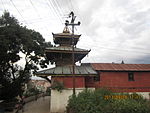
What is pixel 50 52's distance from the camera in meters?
15.6

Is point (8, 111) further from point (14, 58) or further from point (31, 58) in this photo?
point (31, 58)

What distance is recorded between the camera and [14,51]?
65.4 feet

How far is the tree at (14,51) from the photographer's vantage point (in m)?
17.0

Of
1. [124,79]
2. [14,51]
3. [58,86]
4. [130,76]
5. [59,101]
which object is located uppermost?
[14,51]

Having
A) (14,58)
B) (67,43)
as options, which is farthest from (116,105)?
(14,58)

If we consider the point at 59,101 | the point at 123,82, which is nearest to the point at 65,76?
the point at 59,101

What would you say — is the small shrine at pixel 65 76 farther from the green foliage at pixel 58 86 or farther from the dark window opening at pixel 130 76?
the dark window opening at pixel 130 76

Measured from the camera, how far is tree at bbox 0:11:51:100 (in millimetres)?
16986

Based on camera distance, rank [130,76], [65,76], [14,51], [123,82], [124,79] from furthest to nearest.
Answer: [14,51]
[130,76]
[124,79]
[123,82]
[65,76]

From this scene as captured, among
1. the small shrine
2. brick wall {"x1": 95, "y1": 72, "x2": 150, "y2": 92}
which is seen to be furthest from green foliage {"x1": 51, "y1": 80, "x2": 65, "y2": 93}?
brick wall {"x1": 95, "y1": 72, "x2": 150, "y2": 92}

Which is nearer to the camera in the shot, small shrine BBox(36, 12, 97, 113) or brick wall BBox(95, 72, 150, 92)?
small shrine BBox(36, 12, 97, 113)

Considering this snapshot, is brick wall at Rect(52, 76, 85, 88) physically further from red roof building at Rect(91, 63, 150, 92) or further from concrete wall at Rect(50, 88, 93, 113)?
red roof building at Rect(91, 63, 150, 92)

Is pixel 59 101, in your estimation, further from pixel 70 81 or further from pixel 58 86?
pixel 70 81

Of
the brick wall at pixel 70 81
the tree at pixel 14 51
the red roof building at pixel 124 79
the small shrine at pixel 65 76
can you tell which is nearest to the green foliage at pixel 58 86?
the small shrine at pixel 65 76
